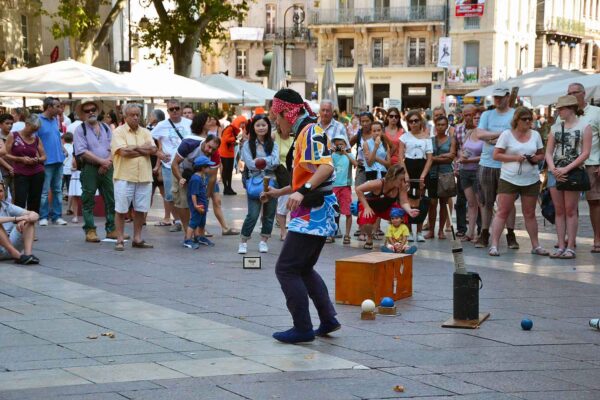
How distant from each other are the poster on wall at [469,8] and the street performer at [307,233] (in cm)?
5530

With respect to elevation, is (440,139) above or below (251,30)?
below

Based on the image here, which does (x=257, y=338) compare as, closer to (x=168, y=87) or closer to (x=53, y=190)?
(x=53, y=190)

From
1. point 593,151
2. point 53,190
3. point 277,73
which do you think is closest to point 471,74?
point 277,73

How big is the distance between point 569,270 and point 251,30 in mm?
64456

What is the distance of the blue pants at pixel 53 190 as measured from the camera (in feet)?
51.7

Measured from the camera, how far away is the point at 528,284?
10859 millimetres

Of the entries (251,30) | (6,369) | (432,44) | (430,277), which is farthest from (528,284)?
(251,30)

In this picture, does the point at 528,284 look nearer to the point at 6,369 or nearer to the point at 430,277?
the point at 430,277

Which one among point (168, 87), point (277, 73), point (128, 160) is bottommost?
point (128, 160)

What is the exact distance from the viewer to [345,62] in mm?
68875

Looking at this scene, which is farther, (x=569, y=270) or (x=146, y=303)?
(x=569, y=270)

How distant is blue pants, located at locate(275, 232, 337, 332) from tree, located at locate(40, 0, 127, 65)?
71.9 ft

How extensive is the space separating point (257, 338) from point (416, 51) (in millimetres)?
60660

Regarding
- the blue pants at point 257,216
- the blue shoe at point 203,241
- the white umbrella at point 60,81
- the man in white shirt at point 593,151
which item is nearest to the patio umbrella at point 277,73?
the white umbrella at point 60,81
